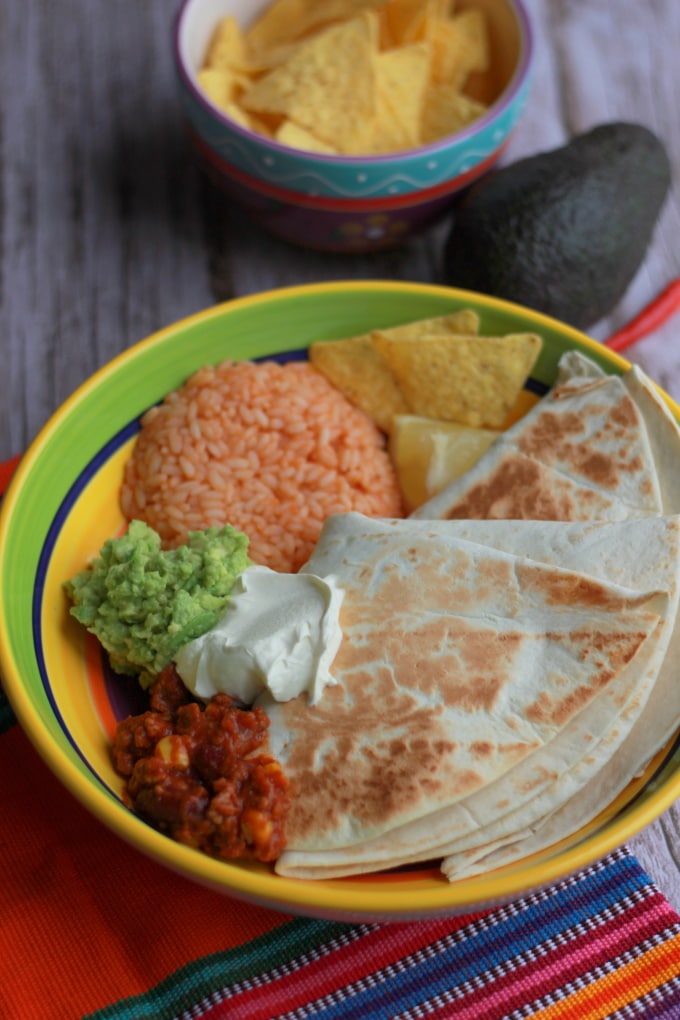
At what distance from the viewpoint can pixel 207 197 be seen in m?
3.94

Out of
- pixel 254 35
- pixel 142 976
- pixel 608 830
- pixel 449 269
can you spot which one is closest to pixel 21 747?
pixel 142 976

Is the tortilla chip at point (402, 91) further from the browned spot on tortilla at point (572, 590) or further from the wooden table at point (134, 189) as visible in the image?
the browned spot on tortilla at point (572, 590)

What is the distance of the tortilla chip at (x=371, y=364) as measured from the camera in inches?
117

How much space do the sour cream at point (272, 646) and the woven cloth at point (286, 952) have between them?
0.46 meters

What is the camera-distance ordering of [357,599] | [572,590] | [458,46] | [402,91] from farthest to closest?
[458,46] → [402,91] → [357,599] → [572,590]

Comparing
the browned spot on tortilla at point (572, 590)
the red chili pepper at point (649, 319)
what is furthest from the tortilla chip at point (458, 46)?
the browned spot on tortilla at point (572, 590)

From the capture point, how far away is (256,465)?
2.82 metres

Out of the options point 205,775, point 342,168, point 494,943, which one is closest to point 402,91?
point 342,168

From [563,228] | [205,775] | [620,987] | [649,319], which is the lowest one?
[620,987]

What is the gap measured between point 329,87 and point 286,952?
2.62 meters

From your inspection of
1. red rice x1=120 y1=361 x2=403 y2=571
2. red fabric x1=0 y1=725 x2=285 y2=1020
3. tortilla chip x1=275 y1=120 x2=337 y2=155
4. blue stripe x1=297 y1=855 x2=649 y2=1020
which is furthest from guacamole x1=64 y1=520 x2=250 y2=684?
tortilla chip x1=275 y1=120 x2=337 y2=155

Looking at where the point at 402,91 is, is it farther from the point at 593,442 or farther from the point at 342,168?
the point at 593,442

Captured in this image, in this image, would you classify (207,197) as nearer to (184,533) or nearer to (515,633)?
(184,533)

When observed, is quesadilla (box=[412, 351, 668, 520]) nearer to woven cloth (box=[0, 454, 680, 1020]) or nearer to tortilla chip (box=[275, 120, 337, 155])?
woven cloth (box=[0, 454, 680, 1020])
